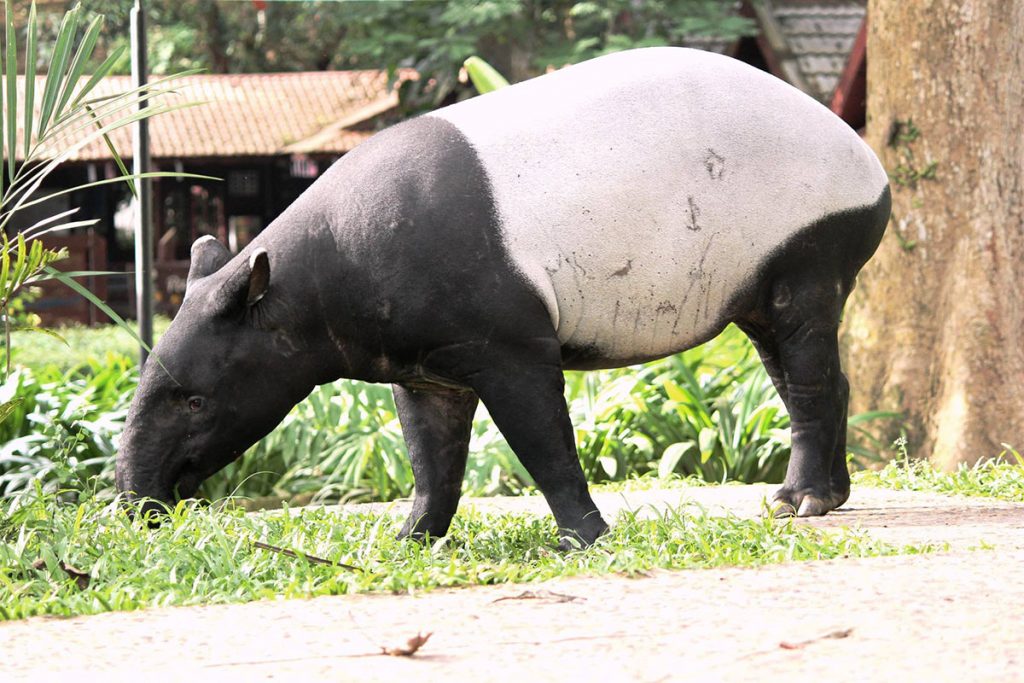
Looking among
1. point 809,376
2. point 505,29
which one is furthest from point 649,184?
point 505,29

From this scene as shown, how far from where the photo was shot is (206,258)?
4.85m

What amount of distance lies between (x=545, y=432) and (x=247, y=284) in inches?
40.7

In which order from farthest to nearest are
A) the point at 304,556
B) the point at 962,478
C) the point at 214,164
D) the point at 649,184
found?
the point at 214,164 → the point at 962,478 → the point at 649,184 → the point at 304,556

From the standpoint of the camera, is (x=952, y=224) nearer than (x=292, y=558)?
No

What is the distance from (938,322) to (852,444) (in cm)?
79

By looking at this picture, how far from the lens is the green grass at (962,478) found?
6.23 m

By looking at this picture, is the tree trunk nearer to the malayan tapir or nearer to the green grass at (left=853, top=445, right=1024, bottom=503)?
the green grass at (left=853, top=445, right=1024, bottom=503)

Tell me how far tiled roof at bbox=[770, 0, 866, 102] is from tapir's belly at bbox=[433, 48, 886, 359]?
37.8ft

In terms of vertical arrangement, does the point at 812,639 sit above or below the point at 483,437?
above

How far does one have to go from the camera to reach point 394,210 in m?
4.41

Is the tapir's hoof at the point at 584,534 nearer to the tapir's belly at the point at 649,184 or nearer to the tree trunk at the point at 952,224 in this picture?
the tapir's belly at the point at 649,184

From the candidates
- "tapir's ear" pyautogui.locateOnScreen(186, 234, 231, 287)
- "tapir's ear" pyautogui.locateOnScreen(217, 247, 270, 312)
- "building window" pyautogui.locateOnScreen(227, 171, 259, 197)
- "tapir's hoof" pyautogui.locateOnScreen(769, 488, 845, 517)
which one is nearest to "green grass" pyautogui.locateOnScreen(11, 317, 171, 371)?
"building window" pyautogui.locateOnScreen(227, 171, 259, 197)

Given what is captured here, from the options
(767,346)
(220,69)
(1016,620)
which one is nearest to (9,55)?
(767,346)

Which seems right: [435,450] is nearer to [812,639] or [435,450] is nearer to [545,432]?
[545,432]
